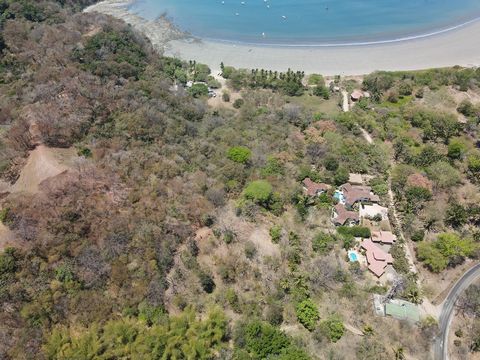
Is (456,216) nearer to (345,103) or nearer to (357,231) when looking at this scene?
(357,231)

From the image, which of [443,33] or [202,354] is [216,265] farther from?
A: [443,33]

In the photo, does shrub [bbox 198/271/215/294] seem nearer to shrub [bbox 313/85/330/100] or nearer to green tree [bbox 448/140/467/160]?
green tree [bbox 448/140/467/160]

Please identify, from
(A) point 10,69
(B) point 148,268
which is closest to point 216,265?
(B) point 148,268

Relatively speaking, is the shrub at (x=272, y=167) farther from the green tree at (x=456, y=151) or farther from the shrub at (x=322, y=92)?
the shrub at (x=322, y=92)

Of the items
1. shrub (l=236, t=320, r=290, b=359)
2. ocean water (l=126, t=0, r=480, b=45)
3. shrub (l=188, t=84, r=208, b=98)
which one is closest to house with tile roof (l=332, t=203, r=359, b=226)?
shrub (l=236, t=320, r=290, b=359)

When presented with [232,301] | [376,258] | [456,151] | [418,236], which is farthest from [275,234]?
[456,151]

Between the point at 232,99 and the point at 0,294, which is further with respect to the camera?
the point at 232,99

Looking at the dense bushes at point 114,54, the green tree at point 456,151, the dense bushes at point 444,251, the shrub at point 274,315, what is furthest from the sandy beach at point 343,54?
the shrub at point 274,315
